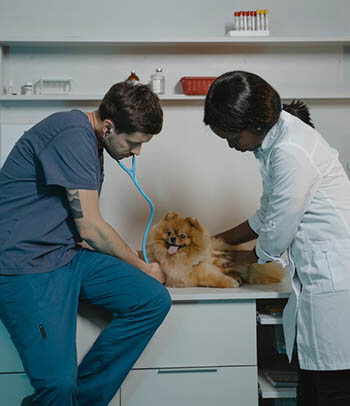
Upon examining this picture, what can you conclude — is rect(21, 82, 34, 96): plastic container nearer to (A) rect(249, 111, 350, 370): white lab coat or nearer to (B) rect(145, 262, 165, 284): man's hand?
(B) rect(145, 262, 165, 284): man's hand

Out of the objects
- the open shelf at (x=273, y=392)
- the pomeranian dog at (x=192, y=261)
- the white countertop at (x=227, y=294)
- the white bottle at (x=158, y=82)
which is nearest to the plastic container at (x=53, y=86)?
the white bottle at (x=158, y=82)

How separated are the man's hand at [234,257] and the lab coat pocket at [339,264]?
55cm

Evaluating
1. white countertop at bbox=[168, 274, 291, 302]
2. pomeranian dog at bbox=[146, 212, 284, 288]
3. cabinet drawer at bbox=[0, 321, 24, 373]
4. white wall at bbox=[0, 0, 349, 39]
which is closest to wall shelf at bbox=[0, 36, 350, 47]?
white wall at bbox=[0, 0, 349, 39]

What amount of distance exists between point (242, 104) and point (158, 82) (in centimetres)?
88

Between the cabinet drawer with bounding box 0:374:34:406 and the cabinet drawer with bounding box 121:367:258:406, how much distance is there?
44 centimetres

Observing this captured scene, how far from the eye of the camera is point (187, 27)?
2178 millimetres

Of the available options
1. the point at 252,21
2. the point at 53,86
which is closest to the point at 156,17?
the point at 252,21

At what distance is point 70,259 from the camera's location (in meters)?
1.47

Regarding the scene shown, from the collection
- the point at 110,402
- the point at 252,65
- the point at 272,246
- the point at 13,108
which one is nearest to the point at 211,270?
the point at 272,246

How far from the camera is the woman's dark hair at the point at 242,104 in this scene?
51.1 inches

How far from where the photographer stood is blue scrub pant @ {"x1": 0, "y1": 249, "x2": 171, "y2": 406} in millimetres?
1321

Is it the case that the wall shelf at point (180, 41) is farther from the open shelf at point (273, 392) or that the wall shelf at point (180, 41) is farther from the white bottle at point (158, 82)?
the open shelf at point (273, 392)

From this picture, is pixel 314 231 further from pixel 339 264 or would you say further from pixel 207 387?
pixel 207 387

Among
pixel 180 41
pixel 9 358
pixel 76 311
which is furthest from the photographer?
pixel 180 41
